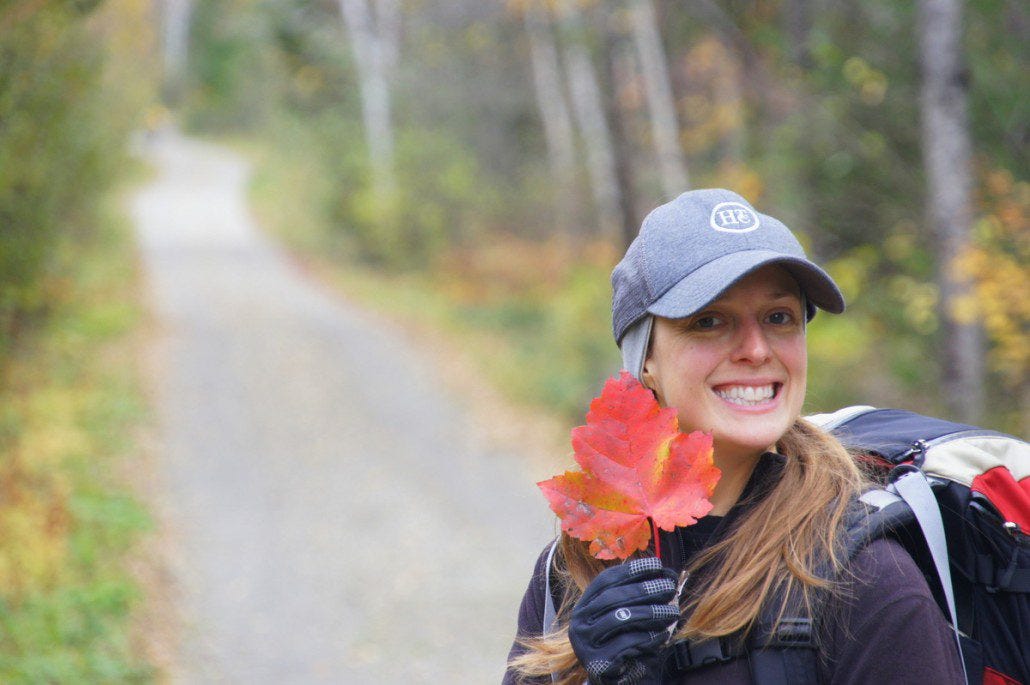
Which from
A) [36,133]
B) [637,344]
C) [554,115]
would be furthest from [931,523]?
[554,115]

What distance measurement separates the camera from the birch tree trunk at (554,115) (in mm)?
19344

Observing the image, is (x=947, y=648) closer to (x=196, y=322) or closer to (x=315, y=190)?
(x=196, y=322)

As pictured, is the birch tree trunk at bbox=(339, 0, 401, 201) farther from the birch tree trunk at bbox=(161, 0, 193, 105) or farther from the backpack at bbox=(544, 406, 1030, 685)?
the birch tree trunk at bbox=(161, 0, 193, 105)

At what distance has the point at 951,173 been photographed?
7195 mm

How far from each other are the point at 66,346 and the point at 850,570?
42.9 ft

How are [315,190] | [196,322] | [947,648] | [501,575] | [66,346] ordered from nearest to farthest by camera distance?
[947,648], [501,575], [66,346], [196,322], [315,190]

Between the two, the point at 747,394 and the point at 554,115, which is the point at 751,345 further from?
the point at 554,115

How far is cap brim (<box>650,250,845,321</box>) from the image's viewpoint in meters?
1.63

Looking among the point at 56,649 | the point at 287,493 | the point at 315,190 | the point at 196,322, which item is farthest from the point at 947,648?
the point at 315,190

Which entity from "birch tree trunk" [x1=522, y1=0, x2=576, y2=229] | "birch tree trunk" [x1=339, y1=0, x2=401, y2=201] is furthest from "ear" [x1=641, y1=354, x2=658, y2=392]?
"birch tree trunk" [x1=339, y1=0, x2=401, y2=201]

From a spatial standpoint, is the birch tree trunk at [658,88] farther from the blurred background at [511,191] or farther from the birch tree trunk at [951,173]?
the birch tree trunk at [951,173]

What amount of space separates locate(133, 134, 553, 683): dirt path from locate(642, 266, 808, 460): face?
546cm

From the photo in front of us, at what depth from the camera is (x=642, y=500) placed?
1.65 m

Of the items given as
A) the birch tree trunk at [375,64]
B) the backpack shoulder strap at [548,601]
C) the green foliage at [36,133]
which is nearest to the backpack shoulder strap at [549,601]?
the backpack shoulder strap at [548,601]
